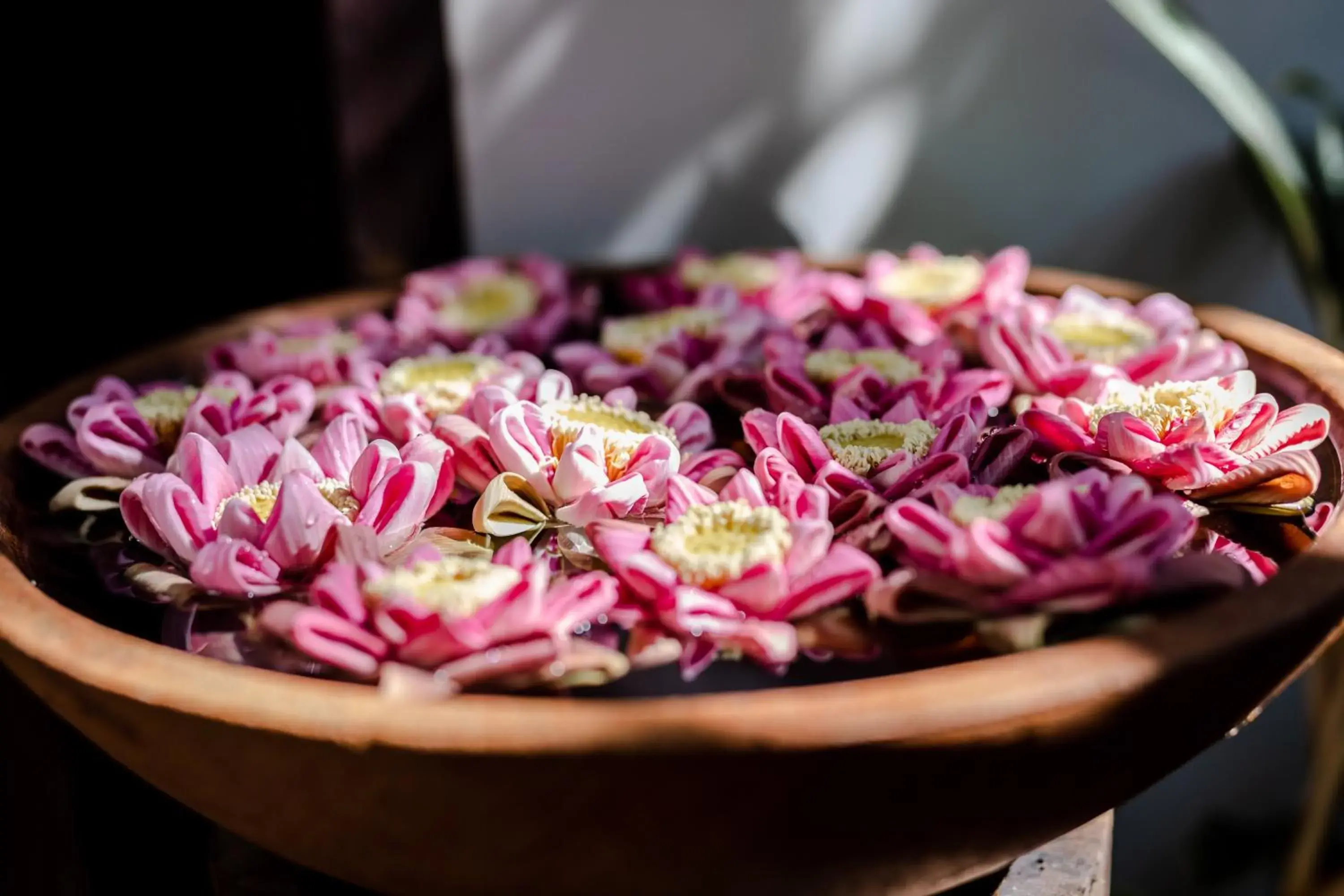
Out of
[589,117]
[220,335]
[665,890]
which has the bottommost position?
[665,890]

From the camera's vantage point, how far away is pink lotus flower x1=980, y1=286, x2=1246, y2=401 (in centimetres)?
56

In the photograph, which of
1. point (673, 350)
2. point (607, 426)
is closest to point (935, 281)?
point (673, 350)

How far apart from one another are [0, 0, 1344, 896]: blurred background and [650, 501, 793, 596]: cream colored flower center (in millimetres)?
581

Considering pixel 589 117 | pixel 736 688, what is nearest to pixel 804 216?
pixel 589 117

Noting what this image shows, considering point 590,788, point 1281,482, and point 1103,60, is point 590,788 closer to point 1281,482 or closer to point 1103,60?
point 1281,482

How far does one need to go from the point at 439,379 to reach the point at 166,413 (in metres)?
0.14

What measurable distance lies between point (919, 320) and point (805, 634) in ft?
1.09

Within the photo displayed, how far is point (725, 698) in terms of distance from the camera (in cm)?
31

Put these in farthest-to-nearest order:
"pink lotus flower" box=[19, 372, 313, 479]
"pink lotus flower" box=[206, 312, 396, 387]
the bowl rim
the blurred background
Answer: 1. the blurred background
2. "pink lotus flower" box=[206, 312, 396, 387]
3. "pink lotus flower" box=[19, 372, 313, 479]
4. the bowl rim

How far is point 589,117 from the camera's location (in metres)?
0.95

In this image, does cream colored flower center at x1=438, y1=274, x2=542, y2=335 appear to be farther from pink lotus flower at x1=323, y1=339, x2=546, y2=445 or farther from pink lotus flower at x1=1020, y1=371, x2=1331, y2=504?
pink lotus flower at x1=1020, y1=371, x2=1331, y2=504

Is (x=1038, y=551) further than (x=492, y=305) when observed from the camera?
No

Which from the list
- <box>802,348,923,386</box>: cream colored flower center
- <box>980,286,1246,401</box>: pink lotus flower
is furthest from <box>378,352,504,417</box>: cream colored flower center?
<box>980,286,1246,401</box>: pink lotus flower

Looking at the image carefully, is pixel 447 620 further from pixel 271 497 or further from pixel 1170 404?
pixel 1170 404
